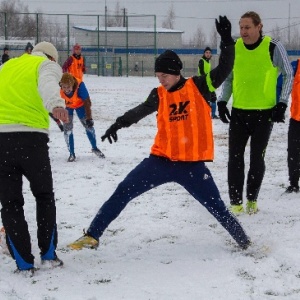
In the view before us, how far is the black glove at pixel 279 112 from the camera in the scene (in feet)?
17.1

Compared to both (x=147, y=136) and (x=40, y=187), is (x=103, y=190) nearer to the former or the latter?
(x=40, y=187)

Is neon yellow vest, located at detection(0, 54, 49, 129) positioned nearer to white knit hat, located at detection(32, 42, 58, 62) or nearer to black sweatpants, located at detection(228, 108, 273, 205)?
white knit hat, located at detection(32, 42, 58, 62)

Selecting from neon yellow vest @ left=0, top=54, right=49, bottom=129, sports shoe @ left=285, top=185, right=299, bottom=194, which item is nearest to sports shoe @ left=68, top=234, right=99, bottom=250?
neon yellow vest @ left=0, top=54, right=49, bottom=129

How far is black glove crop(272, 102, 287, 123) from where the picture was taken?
521cm

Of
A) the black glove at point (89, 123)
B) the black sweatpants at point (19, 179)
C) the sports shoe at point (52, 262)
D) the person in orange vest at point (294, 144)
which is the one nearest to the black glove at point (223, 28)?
the black sweatpants at point (19, 179)

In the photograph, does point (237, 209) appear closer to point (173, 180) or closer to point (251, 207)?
point (251, 207)

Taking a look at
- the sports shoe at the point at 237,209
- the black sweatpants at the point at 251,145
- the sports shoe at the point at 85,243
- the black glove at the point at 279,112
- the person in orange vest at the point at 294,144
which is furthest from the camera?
the person in orange vest at the point at 294,144

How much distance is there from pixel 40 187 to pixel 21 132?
40cm

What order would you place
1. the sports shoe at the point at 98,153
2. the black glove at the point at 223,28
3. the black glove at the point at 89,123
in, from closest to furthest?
the black glove at the point at 223,28 < the black glove at the point at 89,123 < the sports shoe at the point at 98,153

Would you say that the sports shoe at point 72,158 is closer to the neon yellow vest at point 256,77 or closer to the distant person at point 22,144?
the neon yellow vest at point 256,77

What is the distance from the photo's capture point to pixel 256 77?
210 inches

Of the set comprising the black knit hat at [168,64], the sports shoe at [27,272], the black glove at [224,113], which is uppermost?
the black knit hat at [168,64]

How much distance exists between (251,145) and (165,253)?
1556 mm

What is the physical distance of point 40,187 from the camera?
3.98m
